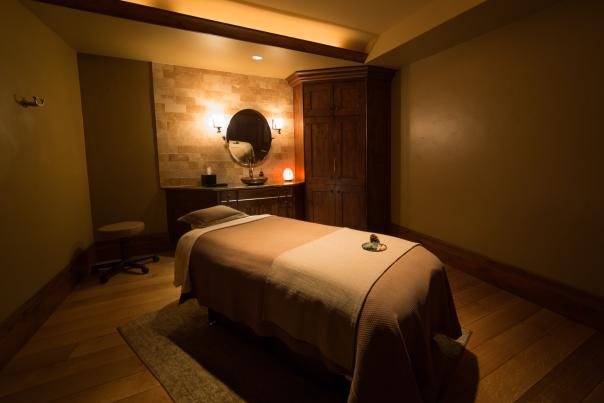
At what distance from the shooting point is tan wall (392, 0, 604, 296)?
2.06m

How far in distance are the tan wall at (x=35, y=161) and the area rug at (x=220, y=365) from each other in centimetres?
85

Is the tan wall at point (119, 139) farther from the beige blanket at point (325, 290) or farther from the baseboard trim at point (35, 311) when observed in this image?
the beige blanket at point (325, 290)

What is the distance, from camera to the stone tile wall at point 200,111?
3.71 metres

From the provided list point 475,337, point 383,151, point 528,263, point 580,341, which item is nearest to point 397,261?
point 475,337

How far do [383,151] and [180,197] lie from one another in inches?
108

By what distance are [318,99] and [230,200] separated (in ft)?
6.03

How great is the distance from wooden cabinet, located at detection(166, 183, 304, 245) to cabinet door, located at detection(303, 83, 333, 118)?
1.05 metres

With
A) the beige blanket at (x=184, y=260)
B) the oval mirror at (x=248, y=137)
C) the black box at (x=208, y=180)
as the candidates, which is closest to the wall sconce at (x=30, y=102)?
the beige blanket at (x=184, y=260)

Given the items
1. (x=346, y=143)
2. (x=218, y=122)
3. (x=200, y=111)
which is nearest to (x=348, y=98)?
(x=346, y=143)

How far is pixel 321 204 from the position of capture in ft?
13.8

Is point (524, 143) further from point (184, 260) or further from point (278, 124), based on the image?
point (278, 124)

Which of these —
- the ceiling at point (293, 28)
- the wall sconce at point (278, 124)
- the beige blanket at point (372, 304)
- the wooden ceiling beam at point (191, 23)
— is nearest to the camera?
the beige blanket at point (372, 304)

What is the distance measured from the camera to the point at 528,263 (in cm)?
245

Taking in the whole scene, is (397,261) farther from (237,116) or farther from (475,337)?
(237,116)
